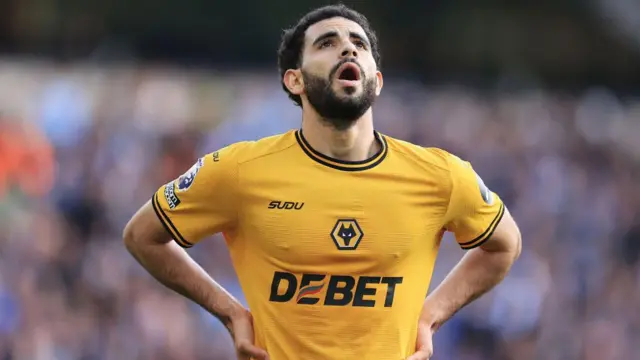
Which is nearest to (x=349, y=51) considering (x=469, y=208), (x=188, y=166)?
(x=469, y=208)

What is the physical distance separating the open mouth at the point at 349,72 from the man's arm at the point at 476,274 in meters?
0.92

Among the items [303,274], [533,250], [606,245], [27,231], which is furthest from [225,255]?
[303,274]

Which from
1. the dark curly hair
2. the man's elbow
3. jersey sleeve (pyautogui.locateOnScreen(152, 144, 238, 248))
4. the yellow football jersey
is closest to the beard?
the yellow football jersey

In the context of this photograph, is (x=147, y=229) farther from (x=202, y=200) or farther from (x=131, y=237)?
(x=202, y=200)

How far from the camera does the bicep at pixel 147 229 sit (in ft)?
17.1

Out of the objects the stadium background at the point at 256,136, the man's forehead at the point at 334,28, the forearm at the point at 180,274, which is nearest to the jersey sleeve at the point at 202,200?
the forearm at the point at 180,274

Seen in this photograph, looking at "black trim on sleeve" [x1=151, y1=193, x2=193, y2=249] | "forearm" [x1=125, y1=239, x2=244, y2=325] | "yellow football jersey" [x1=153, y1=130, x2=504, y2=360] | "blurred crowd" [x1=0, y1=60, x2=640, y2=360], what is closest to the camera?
"yellow football jersey" [x1=153, y1=130, x2=504, y2=360]

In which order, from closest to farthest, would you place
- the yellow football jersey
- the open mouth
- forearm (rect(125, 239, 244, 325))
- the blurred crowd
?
the yellow football jersey
the open mouth
forearm (rect(125, 239, 244, 325))
the blurred crowd

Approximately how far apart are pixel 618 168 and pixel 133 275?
23.4ft

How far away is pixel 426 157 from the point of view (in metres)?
5.09

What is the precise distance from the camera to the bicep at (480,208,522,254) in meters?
5.27

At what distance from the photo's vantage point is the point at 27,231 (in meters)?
11.6

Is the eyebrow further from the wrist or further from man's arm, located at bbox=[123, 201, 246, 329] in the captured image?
the wrist

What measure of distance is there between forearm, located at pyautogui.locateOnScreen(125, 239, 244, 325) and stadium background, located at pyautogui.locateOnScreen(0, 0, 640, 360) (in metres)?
5.56
